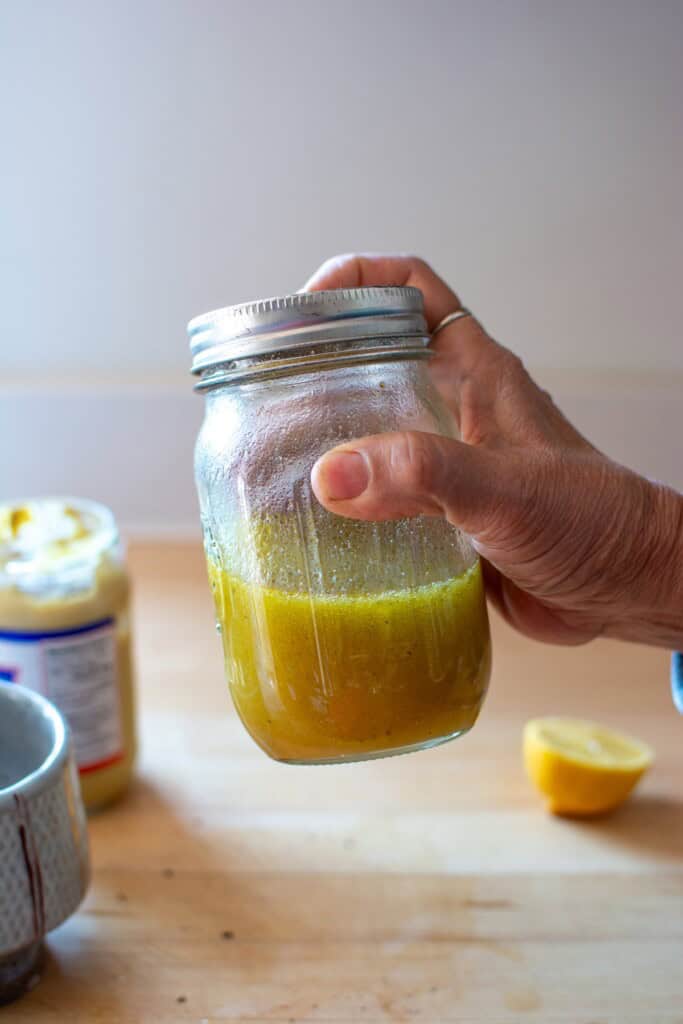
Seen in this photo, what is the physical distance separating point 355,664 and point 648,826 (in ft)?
1.27

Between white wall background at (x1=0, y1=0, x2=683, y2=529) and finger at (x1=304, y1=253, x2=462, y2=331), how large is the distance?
2.33ft

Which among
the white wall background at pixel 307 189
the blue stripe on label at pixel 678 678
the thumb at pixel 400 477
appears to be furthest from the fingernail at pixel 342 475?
the white wall background at pixel 307 189

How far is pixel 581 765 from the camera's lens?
2.63 ft

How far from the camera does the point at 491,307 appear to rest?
4.80 feet

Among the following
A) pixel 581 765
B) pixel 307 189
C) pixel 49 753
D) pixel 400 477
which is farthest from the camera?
pixel 307 189

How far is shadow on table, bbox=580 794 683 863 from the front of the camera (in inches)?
31.4

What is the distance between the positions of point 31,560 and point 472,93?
88 cm

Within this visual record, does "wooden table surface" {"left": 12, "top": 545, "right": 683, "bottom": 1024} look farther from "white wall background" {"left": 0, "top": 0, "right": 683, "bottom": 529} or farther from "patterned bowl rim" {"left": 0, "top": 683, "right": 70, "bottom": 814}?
"white wall background" {"left": 0, "top": 0, "right": 683, "bottom": 529}

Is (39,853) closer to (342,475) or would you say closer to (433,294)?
(342,475)

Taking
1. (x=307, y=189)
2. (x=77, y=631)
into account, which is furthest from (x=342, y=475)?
(x=307, y=189)

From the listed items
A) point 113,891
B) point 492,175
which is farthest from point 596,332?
point 113,891

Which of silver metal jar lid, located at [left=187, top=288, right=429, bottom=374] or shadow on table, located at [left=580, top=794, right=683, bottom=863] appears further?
shadow on table, located at [left=580, top=794, right=683, bottom=863]

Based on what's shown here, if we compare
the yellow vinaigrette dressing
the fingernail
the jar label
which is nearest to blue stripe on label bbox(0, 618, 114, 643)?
the jar label

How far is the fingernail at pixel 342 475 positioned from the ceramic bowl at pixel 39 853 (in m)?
0.24
